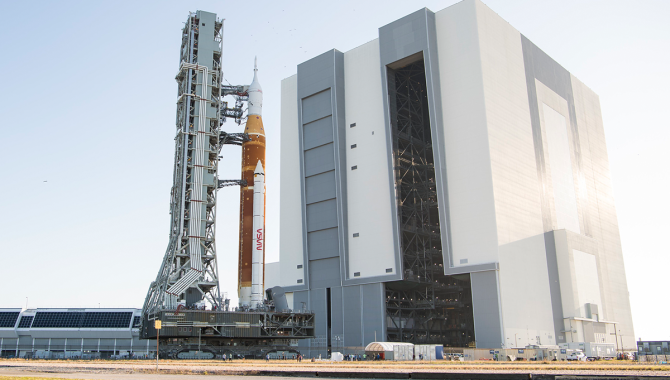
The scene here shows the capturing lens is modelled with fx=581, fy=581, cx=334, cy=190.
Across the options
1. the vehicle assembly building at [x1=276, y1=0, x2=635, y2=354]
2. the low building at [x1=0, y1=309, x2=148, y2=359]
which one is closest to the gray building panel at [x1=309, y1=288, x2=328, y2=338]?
the vehicle assembly building at [x1=276, y1=0, x2=635, y2=354]

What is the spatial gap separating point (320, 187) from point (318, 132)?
267 inches

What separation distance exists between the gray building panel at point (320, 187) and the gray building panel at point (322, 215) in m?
0.61

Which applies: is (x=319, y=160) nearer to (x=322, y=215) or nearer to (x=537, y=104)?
(x=322, y=215)

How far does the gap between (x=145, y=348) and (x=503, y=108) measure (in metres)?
51.9

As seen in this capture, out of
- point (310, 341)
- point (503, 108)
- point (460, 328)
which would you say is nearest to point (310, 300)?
point (310, 341)

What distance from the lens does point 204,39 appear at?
66875 mm

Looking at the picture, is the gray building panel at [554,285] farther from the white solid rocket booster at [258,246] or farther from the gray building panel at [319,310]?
the white solid rocket booster at [258,246]

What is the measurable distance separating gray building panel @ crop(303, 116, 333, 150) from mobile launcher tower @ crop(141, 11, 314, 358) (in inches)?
242

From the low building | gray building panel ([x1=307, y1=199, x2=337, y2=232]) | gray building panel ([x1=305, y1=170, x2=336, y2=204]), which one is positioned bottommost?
the low building

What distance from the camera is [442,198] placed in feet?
190

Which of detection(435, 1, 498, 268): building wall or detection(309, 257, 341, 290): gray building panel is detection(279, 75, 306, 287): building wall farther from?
detection(435, 1, 498, 268): building wall

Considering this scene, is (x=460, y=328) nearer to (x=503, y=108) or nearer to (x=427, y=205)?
(x=427, y=205)

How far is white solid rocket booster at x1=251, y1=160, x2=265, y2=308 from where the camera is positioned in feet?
196

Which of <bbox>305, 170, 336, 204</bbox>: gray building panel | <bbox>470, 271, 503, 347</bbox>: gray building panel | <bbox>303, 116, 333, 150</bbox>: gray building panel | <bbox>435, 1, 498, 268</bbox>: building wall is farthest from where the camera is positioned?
<bbox>303, 116, 333, 150</bbox>: gray building panel
